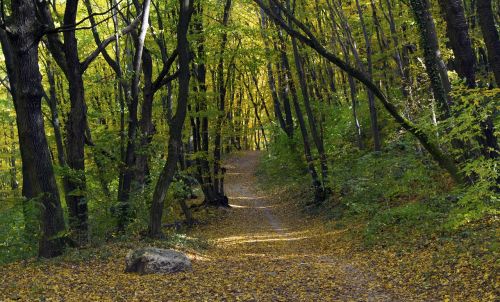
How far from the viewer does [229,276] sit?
8727mm

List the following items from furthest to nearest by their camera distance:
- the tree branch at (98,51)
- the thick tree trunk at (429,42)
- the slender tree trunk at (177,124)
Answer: the slender tree trunk at (177,124), the tree branch at (98,51), the thick tree trunk at (429,42)

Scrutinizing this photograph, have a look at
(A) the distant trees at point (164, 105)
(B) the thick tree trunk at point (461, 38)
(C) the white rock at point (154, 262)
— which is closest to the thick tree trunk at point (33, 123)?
(A) the distant trees at point (164, 105)

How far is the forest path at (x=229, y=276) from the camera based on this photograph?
715cm

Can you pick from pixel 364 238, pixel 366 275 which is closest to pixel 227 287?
pixel 366 275

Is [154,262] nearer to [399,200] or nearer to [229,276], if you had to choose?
[229,276]

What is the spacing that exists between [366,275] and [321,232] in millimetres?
5841

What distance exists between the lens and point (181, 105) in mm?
11523

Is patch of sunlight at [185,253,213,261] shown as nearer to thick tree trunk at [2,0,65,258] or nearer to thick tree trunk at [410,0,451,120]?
thick tree trunk at [2,0,65,258]

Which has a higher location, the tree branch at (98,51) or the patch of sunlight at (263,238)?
the tree branch at (98,51)

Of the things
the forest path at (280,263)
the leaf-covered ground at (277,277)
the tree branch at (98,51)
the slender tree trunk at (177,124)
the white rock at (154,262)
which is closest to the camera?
the leaf-covered ground at (277,277)

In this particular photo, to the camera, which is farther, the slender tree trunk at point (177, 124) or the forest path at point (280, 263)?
the slender tree trunk at point (177, 124)

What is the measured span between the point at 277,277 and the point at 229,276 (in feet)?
3.04

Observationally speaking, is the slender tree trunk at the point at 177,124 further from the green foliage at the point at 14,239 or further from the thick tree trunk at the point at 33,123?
the green foliage at the point at 14,239

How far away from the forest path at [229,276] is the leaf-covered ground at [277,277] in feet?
0.05
